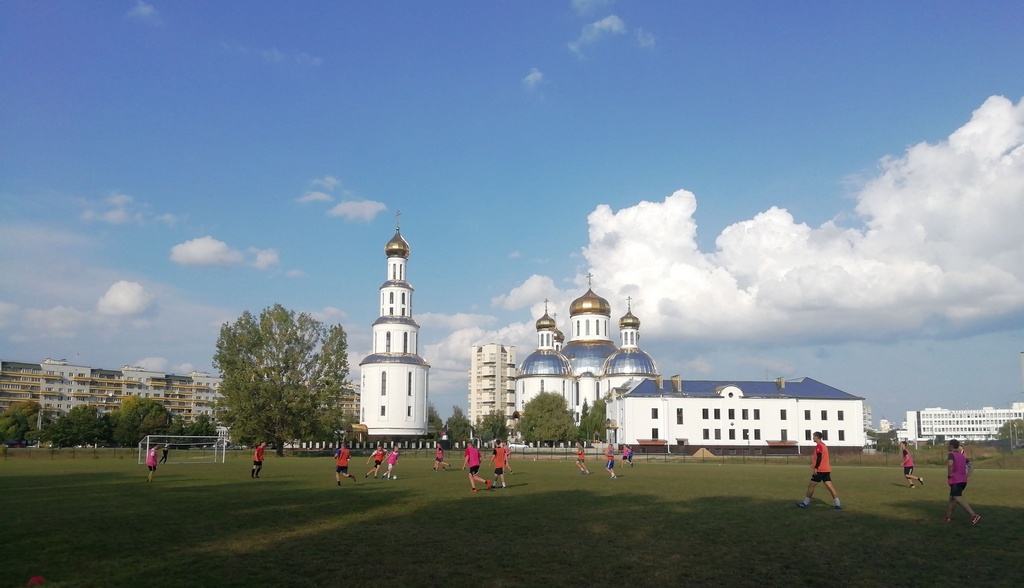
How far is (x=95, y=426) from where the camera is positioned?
99.0m

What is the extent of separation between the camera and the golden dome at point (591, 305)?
119 metres

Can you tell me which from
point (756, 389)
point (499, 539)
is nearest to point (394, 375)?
point (756, 389)

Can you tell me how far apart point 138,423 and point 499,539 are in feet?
334

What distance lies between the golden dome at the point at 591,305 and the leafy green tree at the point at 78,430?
67231 millimetres

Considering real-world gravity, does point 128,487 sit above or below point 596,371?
below

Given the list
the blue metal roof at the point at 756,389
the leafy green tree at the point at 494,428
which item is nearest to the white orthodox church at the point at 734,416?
the blue metal roof at the point at 756,389

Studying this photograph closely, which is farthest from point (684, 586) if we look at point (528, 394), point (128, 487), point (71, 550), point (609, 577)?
point (528, 394)

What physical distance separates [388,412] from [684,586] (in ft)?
292

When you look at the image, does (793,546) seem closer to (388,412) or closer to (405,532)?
(405,532)

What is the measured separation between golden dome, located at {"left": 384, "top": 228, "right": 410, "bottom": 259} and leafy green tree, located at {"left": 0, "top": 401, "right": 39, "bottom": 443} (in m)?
56.2

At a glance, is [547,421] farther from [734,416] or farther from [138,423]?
[138,423]

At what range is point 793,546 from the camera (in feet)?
45.4

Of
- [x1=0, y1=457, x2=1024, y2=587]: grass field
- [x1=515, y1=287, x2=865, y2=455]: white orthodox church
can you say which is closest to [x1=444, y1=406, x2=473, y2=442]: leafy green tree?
[x1=515, y1=287, x2=865, y2=455]: white orthodox church

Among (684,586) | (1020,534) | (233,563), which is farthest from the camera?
(1020,534)
